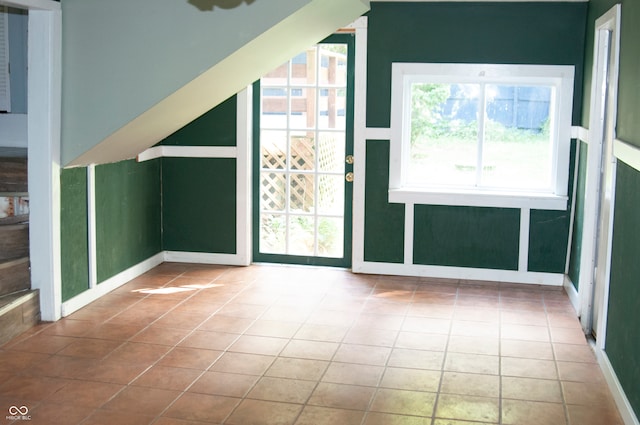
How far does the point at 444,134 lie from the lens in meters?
6.89

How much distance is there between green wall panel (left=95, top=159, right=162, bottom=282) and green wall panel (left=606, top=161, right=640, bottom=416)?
366 cm

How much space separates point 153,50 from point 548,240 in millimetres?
3592

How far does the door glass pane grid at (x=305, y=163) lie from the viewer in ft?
23.2

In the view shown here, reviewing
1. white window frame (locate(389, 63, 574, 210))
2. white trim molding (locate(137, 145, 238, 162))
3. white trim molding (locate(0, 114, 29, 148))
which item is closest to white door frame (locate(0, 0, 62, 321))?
white trim molding (locate(0, 114, 29, 148))

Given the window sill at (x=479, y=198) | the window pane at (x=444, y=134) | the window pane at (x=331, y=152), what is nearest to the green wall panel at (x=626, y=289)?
the window sill at (x=479, y=198)

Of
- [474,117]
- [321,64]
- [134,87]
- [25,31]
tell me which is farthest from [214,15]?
[474,117]

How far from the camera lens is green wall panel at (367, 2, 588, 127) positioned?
21.2 feet

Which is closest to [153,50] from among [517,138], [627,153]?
[627,153]

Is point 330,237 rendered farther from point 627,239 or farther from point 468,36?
point 627,239

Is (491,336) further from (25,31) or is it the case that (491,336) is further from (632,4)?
(25,31)

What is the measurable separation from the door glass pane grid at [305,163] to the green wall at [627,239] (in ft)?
9.20

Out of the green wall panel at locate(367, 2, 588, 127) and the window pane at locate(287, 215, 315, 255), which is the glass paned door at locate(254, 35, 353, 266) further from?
the green wall panel at locate(367, 2, 588, 127)

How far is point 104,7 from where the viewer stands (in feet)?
16.8

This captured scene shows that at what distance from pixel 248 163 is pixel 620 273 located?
3.67m
